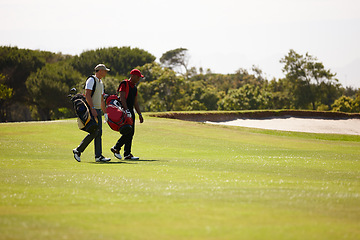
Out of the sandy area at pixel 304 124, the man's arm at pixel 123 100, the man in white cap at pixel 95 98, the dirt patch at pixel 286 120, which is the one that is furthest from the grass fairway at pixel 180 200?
the sandy area at pixel 304 124

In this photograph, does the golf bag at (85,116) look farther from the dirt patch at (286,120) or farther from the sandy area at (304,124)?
the sandy area at (304,124)

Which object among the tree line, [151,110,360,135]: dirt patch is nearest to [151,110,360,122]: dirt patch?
[151,110,360,135]: dirt patch

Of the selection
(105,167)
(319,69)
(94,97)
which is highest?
(319,69)

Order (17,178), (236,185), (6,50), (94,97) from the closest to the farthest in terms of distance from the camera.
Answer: (236,185)
(17,178)
(94,97)
(6,50)

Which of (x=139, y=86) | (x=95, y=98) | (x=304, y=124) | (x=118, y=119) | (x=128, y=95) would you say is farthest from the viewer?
(x=139, y=86)

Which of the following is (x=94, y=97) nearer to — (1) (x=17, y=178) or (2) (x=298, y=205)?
(1) (x=17, y=178)

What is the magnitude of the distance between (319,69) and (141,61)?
36704mm

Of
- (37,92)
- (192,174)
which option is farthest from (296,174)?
(37,92)

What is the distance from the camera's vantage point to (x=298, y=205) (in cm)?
720

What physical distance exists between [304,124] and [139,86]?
138 feet

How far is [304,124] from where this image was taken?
47.5 m

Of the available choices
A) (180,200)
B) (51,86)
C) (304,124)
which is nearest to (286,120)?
(304,124)

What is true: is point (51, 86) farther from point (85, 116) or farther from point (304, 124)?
point (85, 116)

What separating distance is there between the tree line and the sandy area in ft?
96.0
